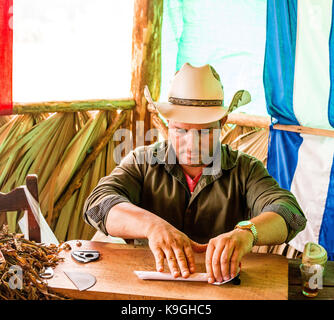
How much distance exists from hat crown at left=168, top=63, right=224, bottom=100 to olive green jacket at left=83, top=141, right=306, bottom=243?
0.29 metres

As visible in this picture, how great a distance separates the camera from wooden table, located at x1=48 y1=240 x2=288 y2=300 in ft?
4.96

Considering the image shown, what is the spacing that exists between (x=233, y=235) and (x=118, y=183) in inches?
25.3

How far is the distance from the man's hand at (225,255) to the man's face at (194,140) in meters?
0.46

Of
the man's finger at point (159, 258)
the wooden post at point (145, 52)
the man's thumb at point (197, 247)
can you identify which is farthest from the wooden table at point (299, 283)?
the wooden post at point (145, 52)

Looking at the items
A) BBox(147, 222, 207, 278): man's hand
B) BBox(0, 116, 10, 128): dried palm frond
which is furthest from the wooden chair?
BBox(0, 116, 10, 128): dried palm frond

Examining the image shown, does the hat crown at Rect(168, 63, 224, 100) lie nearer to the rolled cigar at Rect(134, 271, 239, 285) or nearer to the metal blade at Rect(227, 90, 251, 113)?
the metal blade at Rect(227, 90, 251, 113)

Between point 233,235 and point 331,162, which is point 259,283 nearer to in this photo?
point 233,235

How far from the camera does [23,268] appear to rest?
159 cm

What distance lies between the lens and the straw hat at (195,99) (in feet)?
6.59

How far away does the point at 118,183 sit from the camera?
2129 millimetres

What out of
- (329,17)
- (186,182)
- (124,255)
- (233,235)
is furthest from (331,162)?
(124,255)

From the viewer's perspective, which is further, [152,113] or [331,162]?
[152,113]

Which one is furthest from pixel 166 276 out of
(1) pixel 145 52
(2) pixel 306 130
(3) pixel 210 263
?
(1) pixel 145 52
